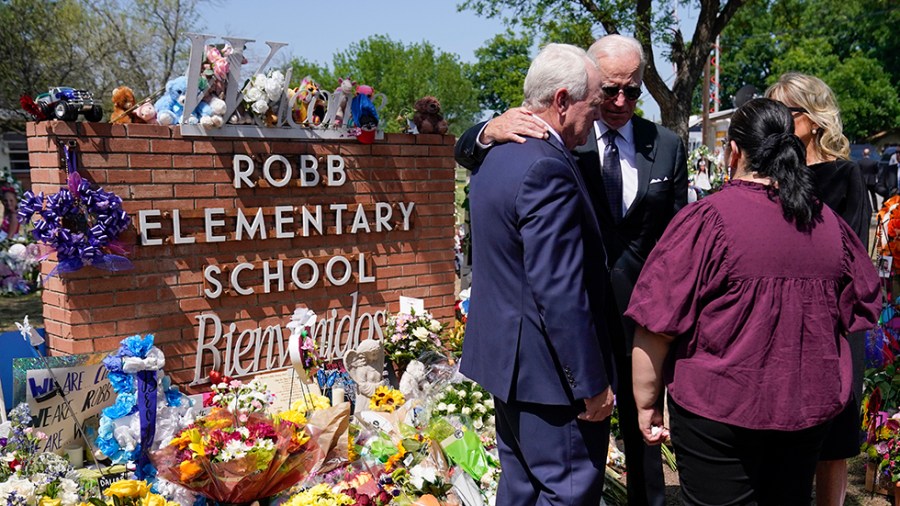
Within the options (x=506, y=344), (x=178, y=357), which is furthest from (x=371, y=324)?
(x=506, y=344)

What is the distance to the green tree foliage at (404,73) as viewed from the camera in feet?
168

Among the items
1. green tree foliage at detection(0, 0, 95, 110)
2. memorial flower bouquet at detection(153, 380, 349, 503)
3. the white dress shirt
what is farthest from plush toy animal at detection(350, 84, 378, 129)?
green tree foliage at detection(0, 0, 95, 110)

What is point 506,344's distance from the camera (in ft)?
7.38

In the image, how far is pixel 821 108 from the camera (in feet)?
8.98

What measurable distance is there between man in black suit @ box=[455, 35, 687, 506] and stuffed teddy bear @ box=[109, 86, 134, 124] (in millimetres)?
2411

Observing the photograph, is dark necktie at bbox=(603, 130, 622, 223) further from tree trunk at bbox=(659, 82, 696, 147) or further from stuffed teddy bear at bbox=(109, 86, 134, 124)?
tree trunk at bbox=(659, 82, 696, 147)

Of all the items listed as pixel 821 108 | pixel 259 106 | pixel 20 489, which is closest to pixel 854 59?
pixel 259 106

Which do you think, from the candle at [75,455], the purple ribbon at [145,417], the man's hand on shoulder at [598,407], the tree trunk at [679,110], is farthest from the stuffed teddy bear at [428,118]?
the tree trunk at [679,110]

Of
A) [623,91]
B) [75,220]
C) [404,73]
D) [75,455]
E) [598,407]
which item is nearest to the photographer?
[598,407]

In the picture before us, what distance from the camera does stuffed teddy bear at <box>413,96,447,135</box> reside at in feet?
16.7

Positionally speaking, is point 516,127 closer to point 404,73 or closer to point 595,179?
point 595,179

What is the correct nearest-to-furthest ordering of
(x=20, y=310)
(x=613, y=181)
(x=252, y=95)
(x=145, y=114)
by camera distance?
(x=613, y=181) < (x=145, y=114) < (x=252, y=95) < (x=20, y=310)

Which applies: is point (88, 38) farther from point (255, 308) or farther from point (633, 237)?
point (633, 237)

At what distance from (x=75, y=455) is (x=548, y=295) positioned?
2.46 metres
